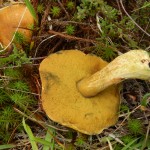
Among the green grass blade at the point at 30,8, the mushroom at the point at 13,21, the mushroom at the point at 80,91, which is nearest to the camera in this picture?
the mushroom at the point at 80,91

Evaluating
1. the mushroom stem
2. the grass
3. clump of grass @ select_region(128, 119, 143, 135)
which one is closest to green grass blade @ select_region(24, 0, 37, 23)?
the grass

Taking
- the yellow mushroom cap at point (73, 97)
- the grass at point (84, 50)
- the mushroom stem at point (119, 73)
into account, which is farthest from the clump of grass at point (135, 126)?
the mushroom stem at point (119, 73)

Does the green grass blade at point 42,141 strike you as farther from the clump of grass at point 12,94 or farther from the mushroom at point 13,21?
the mushroom at point 13,21

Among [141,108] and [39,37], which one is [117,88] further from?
[39,37]

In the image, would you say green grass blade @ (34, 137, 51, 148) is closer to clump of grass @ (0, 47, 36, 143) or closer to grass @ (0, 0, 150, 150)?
grass @ (0, 0, 150, 150)

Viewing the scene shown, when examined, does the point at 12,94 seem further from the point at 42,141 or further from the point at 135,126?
the point at 135,126

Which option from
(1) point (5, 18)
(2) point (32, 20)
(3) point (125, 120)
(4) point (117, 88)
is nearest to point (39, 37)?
(2) point (32, 20)

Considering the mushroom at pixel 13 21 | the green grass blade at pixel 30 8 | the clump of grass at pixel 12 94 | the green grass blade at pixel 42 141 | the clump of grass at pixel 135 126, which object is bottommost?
the clump of grass at pixel 135 126
